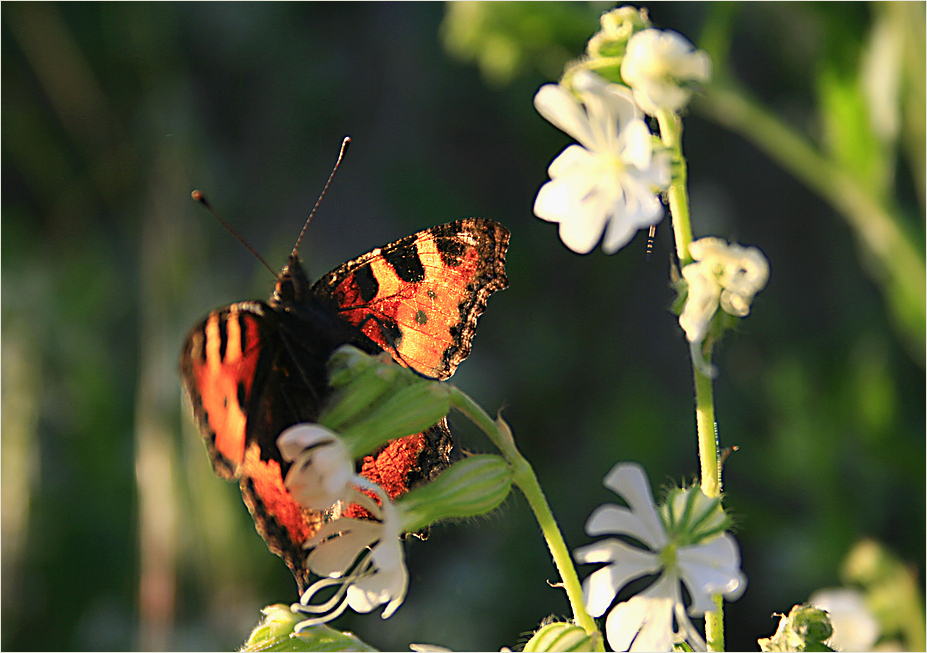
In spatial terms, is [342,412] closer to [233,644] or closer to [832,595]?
[832,595]

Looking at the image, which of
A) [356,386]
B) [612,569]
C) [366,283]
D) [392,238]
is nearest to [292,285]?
[366,283]

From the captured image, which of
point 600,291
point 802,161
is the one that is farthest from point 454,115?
point 802,161

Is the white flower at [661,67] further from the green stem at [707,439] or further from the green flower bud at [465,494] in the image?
the green flower bud at [465,494]

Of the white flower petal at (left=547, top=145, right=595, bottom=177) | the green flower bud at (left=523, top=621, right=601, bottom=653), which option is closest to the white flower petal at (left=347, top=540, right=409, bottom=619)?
the green flower bud at (left=523, top=621, right=601, bottom=653)

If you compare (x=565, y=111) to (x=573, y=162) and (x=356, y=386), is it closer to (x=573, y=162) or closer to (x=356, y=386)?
(x=573, y=162)

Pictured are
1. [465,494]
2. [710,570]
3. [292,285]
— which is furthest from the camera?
[292,285]

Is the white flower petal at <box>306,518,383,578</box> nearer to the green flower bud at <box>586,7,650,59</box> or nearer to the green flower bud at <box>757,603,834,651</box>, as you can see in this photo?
the green flower bud at <box>757,603,834,651</box>
